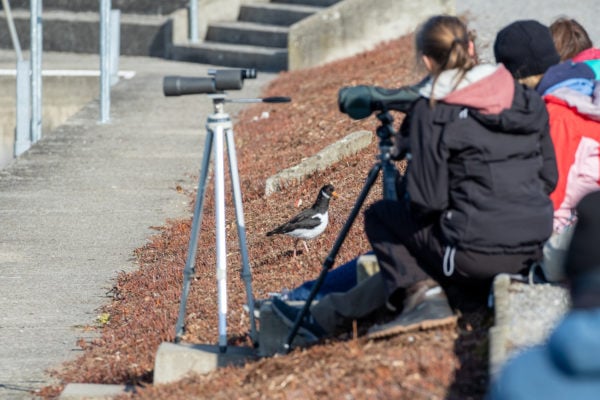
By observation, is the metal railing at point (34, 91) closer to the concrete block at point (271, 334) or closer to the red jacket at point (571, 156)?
the concrete block at point (271, 334)

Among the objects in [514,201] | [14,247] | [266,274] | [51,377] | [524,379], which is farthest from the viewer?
[14,247]

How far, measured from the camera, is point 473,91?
20.3 feet

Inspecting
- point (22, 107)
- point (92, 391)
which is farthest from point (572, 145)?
point (22, 107)

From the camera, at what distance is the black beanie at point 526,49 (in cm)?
683

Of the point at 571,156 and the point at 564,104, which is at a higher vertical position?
the point at 564,104

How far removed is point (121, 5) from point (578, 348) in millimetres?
24309

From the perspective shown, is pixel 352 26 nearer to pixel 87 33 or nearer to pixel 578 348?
pixel 87 33

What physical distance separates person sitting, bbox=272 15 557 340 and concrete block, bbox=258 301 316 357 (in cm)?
95

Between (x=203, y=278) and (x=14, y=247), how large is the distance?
287 cm

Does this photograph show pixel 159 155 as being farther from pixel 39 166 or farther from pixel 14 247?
pixel 14 247

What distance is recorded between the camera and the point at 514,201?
621cm

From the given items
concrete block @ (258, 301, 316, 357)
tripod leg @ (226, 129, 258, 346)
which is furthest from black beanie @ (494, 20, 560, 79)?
concrete block @ (258, 301, 316, 357)

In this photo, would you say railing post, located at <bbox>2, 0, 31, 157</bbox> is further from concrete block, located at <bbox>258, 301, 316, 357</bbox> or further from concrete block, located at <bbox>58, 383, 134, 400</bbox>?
concrete block, located at <bbox>258, 301, 316, 357</bbox>

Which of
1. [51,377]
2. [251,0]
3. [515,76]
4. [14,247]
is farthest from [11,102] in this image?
[515,76]
